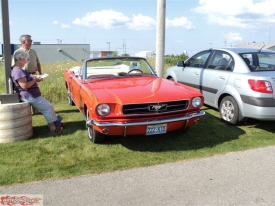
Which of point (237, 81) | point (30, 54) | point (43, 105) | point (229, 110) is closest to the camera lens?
point (43, 105)

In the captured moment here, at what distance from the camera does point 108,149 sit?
173 inches

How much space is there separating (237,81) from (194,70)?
169cm

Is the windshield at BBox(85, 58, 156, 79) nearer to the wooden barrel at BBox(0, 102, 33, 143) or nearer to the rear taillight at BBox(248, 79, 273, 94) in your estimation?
the wooden barrel at BBox(0, 102, 33, 143)

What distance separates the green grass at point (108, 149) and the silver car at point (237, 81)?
46 cm

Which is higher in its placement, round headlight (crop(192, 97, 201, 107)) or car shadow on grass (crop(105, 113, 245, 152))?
round headlight (crop(192, 97, 201, 107))

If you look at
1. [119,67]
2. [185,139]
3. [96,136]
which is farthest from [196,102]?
[119,67]

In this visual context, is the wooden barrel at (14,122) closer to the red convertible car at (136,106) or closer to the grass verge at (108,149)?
the grass verge at (108,149)

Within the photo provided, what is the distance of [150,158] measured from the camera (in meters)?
4.04

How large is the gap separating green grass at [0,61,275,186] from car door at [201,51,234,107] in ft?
2.31

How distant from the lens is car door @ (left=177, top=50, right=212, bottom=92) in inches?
264

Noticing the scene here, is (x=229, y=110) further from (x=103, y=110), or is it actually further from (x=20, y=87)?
(x=20, y=87)

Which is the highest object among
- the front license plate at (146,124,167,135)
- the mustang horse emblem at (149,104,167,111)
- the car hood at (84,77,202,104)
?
the car hood at (84,77,202,104)

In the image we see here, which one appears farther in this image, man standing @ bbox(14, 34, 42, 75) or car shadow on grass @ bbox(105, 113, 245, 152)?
man standing @ bbox(14, 34, 42, 75)

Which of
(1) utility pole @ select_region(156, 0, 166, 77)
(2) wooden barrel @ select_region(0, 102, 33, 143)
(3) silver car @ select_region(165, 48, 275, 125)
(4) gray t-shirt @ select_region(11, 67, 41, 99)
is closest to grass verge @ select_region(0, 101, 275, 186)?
(2) wooden barrel @ select_region(0, 102, 33, 143)
